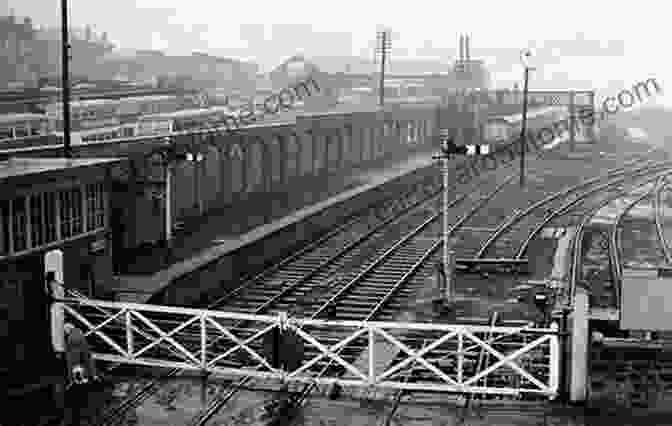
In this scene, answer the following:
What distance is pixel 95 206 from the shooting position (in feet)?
51.9

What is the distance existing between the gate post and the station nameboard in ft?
2.44

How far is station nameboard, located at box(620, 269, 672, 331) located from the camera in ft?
34.3

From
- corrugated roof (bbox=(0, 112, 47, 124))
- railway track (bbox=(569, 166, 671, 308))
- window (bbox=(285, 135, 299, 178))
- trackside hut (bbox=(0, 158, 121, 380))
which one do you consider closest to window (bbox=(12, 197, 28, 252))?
trackside hut (bbox=(0, 158, 121, 380))

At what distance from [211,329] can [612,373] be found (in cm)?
743

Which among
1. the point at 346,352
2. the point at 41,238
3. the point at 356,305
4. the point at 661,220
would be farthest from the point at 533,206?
the point at 41,238

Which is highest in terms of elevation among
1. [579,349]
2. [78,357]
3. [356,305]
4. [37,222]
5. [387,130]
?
[387,130]

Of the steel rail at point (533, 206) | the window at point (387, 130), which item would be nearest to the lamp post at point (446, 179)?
the steel rail at point (533, 206)

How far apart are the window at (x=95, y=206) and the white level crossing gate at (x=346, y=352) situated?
179 cm

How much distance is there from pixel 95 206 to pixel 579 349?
9.07 metres

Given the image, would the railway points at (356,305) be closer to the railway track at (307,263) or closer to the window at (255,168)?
the railway track at (307,263)

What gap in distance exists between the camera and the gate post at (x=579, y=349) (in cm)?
992

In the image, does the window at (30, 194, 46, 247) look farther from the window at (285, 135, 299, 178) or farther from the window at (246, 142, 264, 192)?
the window at (285, 135, 299, 178)

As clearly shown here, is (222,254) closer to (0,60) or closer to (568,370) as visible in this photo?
(568,370)

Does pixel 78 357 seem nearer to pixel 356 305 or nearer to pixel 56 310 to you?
pixel 56 310
